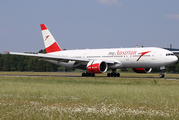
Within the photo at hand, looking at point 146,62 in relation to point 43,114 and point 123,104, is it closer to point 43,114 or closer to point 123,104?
point 123,104

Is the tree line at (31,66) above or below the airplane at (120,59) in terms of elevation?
below

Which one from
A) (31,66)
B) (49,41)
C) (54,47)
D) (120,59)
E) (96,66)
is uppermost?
(49,41)

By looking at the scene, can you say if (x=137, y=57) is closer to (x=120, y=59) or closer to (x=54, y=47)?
(x=120, y=59)

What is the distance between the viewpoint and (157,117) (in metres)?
8.69

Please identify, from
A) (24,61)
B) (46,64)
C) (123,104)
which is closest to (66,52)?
(123,104)

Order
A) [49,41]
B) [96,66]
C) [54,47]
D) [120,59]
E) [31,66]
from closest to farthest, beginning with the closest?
1. [96,66]
2. [120,59]
3. [54,47]
4. [49,41]
5. [31,66]

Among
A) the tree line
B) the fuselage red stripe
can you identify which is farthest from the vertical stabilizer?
the tree line

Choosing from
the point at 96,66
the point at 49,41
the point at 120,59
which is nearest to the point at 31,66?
the point at 49,41

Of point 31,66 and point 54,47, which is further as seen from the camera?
point 31,66

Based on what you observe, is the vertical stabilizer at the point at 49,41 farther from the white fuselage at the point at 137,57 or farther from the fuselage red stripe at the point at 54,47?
the white fuselage at the point at 137,57

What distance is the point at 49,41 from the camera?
46.4 m

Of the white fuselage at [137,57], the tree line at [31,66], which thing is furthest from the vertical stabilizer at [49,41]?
the tree line at [31,66]

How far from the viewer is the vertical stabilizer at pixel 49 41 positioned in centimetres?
4623

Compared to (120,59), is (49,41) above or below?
above
